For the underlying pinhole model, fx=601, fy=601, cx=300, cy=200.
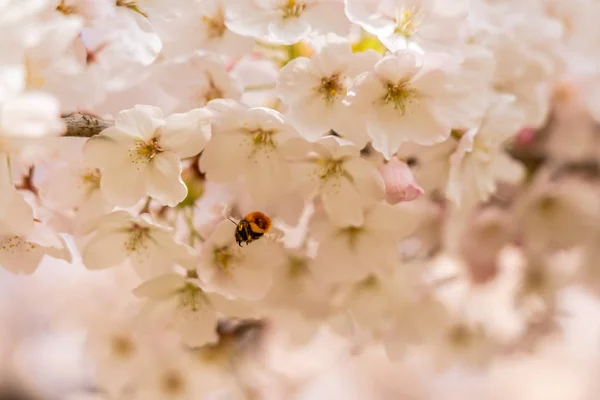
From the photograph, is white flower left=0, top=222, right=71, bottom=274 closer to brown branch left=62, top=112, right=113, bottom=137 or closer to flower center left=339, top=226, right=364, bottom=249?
brown branch left=62, top=112, right=113, bottom=137

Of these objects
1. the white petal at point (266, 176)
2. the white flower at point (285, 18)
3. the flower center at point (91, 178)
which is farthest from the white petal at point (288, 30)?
the flower center at point (91, 178)

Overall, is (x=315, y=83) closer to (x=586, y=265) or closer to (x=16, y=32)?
(x=16, y=32)

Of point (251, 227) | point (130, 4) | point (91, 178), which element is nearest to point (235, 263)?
point (251, 227)

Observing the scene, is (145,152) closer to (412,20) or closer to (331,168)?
(331,168)

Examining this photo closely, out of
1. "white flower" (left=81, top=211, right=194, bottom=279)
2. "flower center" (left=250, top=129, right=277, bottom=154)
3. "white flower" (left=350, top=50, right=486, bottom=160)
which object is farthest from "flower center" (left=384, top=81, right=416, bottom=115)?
"white flower" (left=81, top=211, right=194, bottom=279)

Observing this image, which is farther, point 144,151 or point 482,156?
point 482,156

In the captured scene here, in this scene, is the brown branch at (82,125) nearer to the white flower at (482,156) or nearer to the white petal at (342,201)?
the white petal at (342,201)
